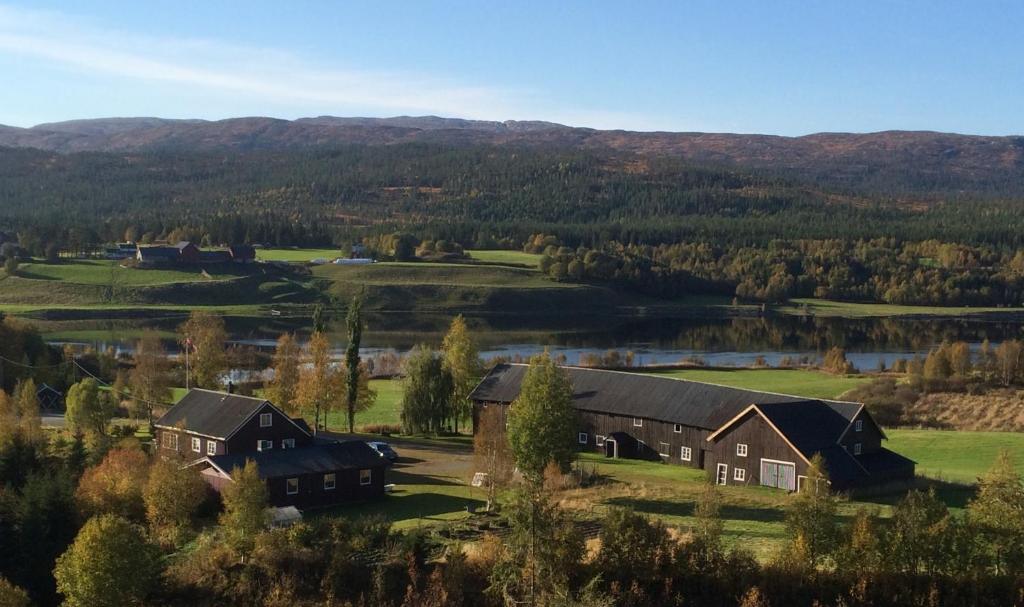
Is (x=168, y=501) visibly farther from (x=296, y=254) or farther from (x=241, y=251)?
(x=296, y=254)

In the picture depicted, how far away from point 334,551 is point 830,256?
122535mm

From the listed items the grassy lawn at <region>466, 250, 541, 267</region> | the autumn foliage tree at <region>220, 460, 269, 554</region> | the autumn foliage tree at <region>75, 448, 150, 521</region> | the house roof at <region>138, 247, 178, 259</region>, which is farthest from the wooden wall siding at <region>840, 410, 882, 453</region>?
the house roof at <region>138, 247, 178, 259</region>

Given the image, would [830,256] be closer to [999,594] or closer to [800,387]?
[800,387]

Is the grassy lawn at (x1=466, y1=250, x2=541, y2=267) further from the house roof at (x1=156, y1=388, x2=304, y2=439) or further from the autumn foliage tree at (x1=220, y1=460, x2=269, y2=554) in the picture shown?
the autumn foliage tree at (x1=220, y1=460, x2=269, y2=554)

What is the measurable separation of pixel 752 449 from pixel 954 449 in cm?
984

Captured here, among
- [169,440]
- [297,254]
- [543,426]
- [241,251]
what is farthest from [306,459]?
[297,254]

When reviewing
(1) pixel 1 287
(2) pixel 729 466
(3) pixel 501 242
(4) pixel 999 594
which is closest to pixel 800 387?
(2) pixel 729 466

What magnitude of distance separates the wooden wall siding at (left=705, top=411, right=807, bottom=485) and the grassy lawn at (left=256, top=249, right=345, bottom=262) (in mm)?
95512

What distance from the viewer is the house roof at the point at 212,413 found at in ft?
115

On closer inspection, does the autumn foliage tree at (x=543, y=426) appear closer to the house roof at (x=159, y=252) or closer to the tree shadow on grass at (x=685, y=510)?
the tree shadow on grass at (x=685, y=510)

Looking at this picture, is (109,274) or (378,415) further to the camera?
(109,274)

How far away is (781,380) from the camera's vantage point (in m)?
59.6

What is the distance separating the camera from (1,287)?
102 m

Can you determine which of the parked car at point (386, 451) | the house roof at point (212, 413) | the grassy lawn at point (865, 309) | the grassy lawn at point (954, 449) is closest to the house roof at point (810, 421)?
the grassy lawn at point (954, 449)
